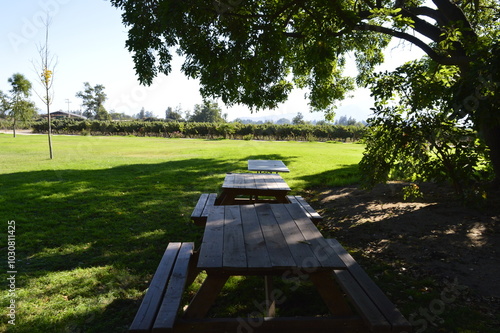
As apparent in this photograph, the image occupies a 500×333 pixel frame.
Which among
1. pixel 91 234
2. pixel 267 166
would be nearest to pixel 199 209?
pixel 91 234

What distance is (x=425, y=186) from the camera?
26.0 ft

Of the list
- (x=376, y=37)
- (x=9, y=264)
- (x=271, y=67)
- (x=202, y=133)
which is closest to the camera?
(x=9, y=264)

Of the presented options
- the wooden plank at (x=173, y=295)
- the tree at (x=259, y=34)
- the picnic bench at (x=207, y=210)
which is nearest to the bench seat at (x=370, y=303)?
the wooden plank at (x=173, y=295)

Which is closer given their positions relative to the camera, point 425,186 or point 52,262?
point 52,262

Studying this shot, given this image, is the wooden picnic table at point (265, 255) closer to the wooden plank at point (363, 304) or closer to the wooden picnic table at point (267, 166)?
the wooden plank at point (363, 304)

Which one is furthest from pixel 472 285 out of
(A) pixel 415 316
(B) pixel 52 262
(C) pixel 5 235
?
(C) pixel 5 235

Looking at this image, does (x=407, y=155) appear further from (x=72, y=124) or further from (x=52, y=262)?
(x=72, y=124)

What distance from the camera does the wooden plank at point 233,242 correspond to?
86.2 inches

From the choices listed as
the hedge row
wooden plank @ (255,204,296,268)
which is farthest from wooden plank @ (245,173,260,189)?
the hedge row

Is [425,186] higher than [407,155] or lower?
lower

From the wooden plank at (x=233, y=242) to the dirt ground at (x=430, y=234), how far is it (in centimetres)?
238

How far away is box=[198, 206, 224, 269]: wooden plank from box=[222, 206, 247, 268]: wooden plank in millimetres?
40

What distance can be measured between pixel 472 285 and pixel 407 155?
2.39 meters

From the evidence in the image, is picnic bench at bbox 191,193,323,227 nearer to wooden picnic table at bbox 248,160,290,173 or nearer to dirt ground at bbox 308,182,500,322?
dirt ground at bbox 308,182,500,322
